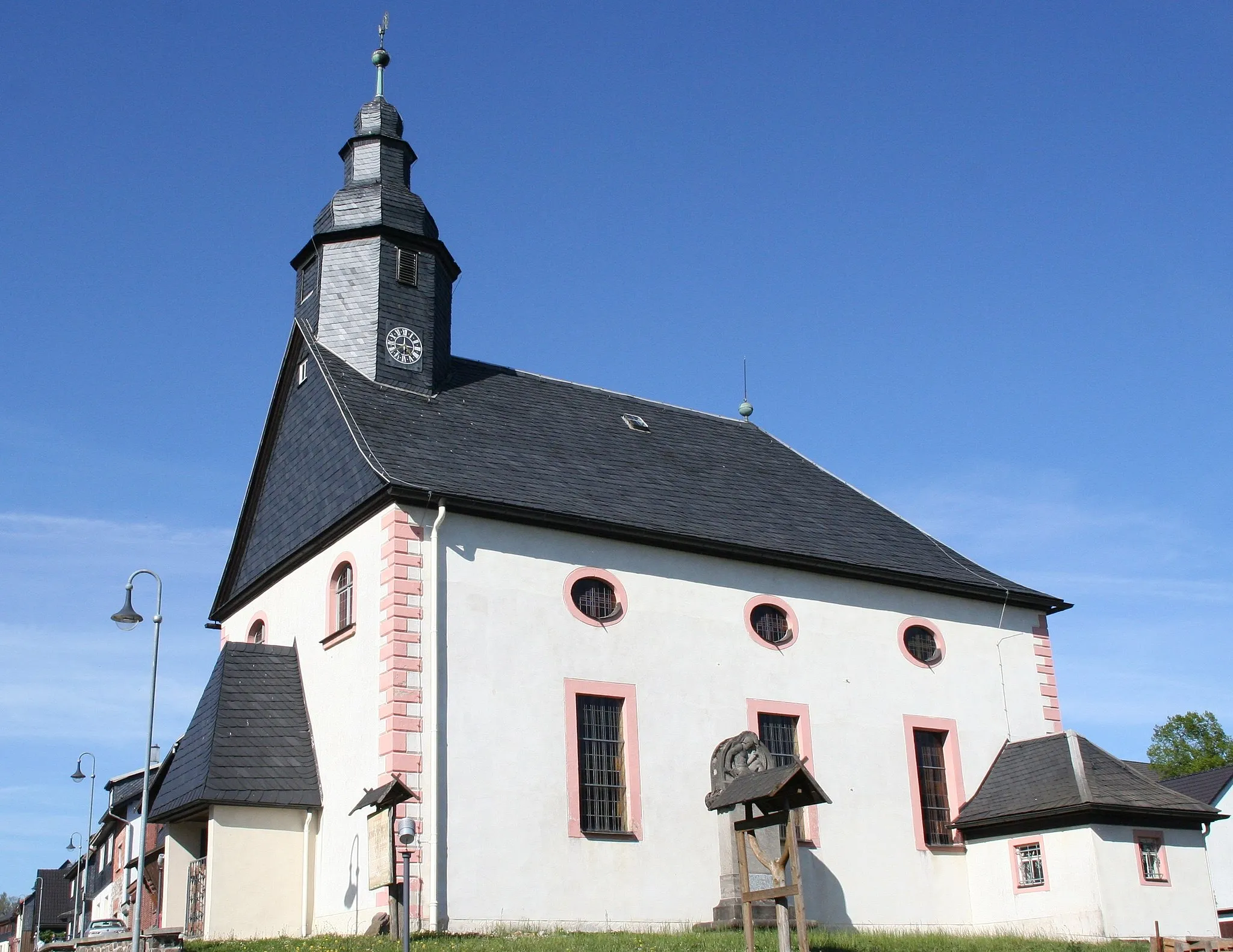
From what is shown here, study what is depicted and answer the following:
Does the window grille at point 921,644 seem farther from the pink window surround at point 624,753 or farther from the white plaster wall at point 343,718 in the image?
the white plaster wall at point 343,718

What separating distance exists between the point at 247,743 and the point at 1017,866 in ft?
43.8

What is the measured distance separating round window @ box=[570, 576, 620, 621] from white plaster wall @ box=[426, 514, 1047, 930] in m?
0.26

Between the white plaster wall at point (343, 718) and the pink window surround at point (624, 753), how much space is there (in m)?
3.08

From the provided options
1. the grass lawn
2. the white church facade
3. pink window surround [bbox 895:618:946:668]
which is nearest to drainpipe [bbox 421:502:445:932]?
the white church facade

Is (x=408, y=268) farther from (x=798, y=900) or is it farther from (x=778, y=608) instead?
(x=798, y=900)

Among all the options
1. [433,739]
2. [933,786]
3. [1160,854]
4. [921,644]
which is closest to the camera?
[433,739]

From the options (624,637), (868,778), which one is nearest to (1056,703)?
(868,778)

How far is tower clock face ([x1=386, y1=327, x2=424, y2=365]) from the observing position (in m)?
25.3

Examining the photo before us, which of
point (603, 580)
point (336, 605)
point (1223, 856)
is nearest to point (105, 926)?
point (336, 605)

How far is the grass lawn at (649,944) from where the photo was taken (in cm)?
1659

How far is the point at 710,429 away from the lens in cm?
3028

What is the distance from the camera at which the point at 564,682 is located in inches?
837

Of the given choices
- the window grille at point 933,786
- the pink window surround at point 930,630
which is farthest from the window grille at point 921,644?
the window grille at point 933,786

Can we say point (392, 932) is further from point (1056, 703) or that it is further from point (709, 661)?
point (1056, 703)
